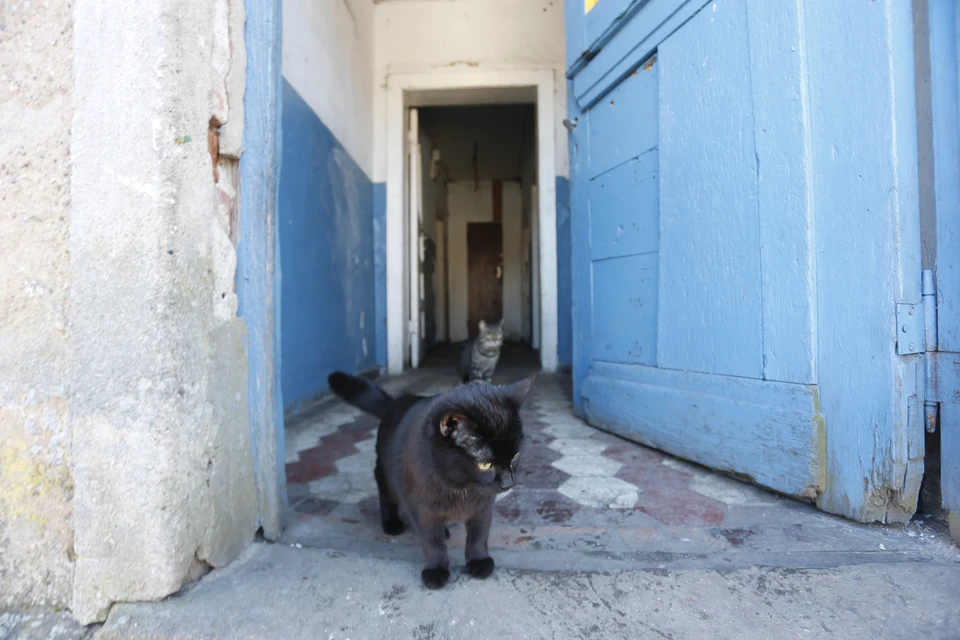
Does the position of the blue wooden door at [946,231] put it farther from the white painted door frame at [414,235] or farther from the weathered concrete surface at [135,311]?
the white painted door frame at [414,235]

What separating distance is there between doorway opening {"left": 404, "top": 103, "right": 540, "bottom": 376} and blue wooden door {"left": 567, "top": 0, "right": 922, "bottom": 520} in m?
4.64

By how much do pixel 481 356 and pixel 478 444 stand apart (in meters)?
3.05

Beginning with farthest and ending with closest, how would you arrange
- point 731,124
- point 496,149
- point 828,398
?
point 496,149
point 731,124
point 828,398

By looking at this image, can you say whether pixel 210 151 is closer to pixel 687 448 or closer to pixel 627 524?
pixel 627 524

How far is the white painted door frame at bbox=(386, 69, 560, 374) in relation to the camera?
14.7 ft

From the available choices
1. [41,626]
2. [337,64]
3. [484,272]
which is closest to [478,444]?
[41,626]

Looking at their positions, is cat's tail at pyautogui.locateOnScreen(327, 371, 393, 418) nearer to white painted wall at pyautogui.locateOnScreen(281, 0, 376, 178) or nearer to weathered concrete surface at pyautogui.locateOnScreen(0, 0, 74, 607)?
weathered concrete surface at pyautogui.locateOnScreen(0, 0, 74, 607)

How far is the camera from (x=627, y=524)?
4.36 feet

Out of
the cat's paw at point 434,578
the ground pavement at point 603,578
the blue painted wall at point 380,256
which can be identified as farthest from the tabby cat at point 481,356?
the cat's paw at point 434,578

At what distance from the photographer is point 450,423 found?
38.1 inches

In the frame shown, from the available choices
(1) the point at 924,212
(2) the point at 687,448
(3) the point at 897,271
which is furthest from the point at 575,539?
(1) the point at 924,212

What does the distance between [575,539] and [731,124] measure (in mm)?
1408

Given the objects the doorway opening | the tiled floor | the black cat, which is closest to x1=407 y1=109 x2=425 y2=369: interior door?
the doorway opening

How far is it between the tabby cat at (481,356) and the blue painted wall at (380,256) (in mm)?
853
